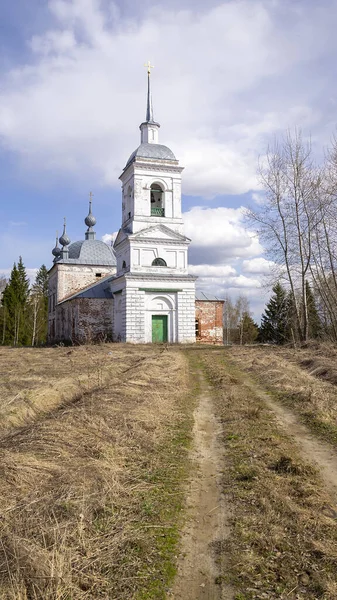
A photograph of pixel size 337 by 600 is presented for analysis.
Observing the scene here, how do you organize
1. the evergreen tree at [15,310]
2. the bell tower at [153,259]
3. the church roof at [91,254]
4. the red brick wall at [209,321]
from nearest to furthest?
the bell tower at [153,259], the red brick wall at [209,321], the church roof at [91,254], the evergreen tree at [15,310]

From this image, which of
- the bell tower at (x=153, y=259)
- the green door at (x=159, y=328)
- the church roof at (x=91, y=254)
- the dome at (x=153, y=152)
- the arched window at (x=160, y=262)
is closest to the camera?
the bell tower at (x=153, y=259)

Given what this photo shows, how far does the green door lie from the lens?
29875 mm

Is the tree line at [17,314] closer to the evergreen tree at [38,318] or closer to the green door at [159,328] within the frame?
the evergreen tree at [38,318]

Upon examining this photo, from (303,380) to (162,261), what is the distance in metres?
19.6

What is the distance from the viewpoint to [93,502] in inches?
164

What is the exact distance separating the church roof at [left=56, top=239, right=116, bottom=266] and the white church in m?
9.33

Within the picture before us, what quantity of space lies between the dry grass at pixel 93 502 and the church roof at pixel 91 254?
120 feet

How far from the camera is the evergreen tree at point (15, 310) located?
4659 cm

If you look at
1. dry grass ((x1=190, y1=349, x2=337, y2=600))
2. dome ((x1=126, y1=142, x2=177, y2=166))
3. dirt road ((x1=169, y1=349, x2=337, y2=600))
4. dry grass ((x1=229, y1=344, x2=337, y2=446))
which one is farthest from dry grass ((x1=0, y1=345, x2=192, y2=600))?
dome ((x1=126, y1=142, x2=177, y2=166))

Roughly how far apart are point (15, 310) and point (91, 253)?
1034cm

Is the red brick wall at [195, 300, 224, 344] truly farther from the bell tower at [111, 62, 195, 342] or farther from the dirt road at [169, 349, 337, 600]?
the dirt road at [169, 349, 337, 600]

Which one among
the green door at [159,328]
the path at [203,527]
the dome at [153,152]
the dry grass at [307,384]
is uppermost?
the dome at [153,152]

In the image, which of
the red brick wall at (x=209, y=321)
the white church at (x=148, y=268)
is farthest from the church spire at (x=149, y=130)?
the red brick wall at (x=209, y=321)

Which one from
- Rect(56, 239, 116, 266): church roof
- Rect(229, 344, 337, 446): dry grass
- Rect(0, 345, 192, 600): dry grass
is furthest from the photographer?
Rect(56, 239, 116, 266): church roof
